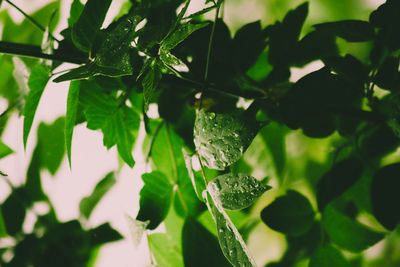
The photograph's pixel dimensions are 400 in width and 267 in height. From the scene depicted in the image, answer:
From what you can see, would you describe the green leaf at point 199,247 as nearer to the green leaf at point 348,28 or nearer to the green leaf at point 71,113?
the green leaf at point 71,113

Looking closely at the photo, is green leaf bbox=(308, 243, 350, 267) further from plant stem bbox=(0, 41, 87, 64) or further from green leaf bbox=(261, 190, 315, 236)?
plant stem bbox=(0, 41, 87, 64)

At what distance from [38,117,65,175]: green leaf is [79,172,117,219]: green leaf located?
94 mm

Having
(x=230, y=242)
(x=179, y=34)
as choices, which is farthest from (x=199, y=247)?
(x=179, y=34)

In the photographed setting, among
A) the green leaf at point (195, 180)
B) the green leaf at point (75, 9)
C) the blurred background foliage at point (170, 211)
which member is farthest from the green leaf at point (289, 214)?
the green leaf at point (75, 9)

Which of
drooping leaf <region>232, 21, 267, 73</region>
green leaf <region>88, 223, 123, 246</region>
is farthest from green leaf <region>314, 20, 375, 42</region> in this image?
green leaf <region>88, 223, 123, 246</region>

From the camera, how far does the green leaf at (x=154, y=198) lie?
390 mm

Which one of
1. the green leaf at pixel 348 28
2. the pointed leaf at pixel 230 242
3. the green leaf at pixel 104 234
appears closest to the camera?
the pointed leaf at pixel 230 242

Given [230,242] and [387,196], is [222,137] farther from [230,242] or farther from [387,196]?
[387,196]

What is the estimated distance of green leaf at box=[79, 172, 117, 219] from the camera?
1.79 feet

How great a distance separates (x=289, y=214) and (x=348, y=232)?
0.09 meters

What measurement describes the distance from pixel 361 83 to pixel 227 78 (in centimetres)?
18

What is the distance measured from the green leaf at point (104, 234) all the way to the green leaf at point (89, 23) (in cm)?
33

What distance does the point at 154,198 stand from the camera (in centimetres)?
40

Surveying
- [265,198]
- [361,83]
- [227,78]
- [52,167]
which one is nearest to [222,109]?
[227,78]
